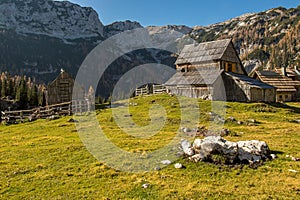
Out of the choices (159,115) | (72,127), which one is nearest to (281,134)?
(159,115)

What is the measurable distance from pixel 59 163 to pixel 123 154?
4572 mm

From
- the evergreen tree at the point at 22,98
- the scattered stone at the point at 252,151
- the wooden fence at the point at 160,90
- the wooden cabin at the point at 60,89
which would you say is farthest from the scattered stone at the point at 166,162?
the evergreen tree at the point at 22,98

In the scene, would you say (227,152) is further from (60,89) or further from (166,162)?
(60,89)

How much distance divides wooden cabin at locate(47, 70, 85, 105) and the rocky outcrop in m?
40.4

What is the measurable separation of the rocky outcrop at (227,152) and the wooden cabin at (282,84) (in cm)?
5896

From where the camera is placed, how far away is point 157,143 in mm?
21859

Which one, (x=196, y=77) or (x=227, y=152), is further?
(x=196, y=77)

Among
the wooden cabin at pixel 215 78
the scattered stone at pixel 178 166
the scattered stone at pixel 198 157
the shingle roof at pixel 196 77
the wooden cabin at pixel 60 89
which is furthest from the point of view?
the wooden cabin at pixel 60 89

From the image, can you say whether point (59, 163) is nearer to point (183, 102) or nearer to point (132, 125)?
point (132, 125)

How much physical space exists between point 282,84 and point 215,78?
34583mm

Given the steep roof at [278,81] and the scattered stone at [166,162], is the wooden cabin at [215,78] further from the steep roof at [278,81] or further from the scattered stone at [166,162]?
the scattered stone at [166,162]

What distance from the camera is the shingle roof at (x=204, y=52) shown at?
53750 mm

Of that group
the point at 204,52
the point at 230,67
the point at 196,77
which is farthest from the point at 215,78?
the point at 204,52

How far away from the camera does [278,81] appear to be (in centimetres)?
7306
